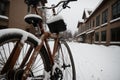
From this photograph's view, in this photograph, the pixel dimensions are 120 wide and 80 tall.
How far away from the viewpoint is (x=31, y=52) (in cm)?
214

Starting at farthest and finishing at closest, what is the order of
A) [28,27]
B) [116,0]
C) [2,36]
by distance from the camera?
[28,27], [116,0], [2,36]

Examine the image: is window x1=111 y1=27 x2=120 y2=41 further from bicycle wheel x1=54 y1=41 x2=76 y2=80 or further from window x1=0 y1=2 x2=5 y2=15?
bicycle wheel x1=54 y1=41 x2=76 y2=80

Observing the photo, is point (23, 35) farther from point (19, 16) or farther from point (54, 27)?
point (19, 16)

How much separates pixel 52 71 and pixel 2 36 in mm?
1067

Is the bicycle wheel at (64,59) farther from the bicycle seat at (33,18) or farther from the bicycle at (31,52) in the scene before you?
the bicycle seat at (33,18)

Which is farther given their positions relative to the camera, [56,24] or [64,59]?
[64,59]

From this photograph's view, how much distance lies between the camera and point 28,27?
20422 millimetres

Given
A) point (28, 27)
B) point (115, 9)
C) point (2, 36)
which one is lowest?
point (2, 36)

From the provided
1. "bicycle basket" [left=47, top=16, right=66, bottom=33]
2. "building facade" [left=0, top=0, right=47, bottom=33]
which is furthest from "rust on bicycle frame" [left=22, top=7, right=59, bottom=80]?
"building facade" [left=0, top=0, right=47, bottom=33]

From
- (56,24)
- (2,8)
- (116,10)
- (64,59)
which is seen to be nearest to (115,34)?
(116,10)

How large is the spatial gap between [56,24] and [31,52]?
656mm

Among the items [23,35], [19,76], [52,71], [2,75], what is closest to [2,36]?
[23,35]

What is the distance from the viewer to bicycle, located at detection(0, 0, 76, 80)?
5.68 feet

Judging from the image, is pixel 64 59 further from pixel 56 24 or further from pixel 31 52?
pixel 31 52
